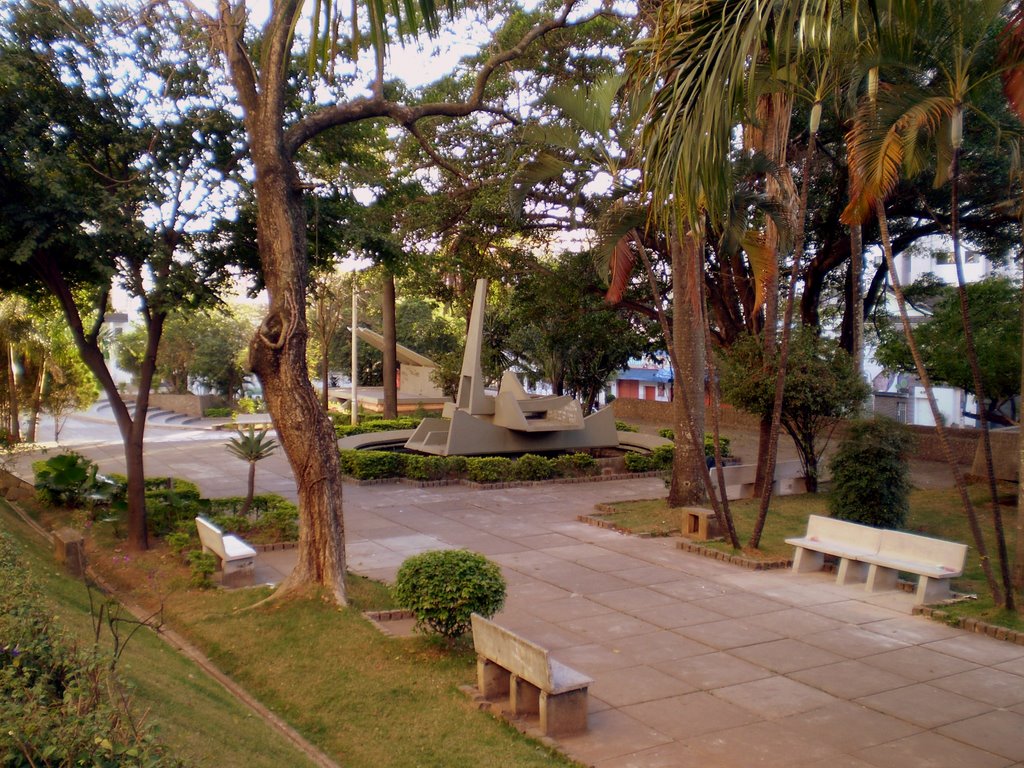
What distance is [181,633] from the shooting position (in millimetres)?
8656

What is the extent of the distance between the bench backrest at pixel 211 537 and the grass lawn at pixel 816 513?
5.97 metres

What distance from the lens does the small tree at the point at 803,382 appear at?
14.9m

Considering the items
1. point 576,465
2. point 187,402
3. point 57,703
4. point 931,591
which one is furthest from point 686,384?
point 187,402

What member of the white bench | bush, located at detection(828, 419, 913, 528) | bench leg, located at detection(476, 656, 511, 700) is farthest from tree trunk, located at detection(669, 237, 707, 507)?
bench leg, located at detection(476, 656, 511, 700)

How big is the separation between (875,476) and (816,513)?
2.73m

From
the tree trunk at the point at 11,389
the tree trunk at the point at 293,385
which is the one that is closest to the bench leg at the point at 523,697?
the tree trunk at the point at 293,385

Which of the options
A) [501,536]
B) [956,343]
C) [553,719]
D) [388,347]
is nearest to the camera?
[553,719]

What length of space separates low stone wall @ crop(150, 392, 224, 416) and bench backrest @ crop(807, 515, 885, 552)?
111ft

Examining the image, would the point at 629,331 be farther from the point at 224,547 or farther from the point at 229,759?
the point at 229,759

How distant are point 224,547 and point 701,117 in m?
7.73

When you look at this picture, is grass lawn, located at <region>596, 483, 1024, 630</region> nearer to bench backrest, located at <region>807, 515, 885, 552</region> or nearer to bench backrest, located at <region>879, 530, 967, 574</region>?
bench backrest, located at <region>879, 530, 967, 574</region>

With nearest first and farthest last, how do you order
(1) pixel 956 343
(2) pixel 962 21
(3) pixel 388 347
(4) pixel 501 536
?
(2) pixel 962 21, (4) pixel 501 536, (1) pixel 956 343, (3) pixel 388 347

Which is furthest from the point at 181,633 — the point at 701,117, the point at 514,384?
the point at 514,384

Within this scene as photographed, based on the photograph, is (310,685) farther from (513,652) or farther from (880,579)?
(880,579)
